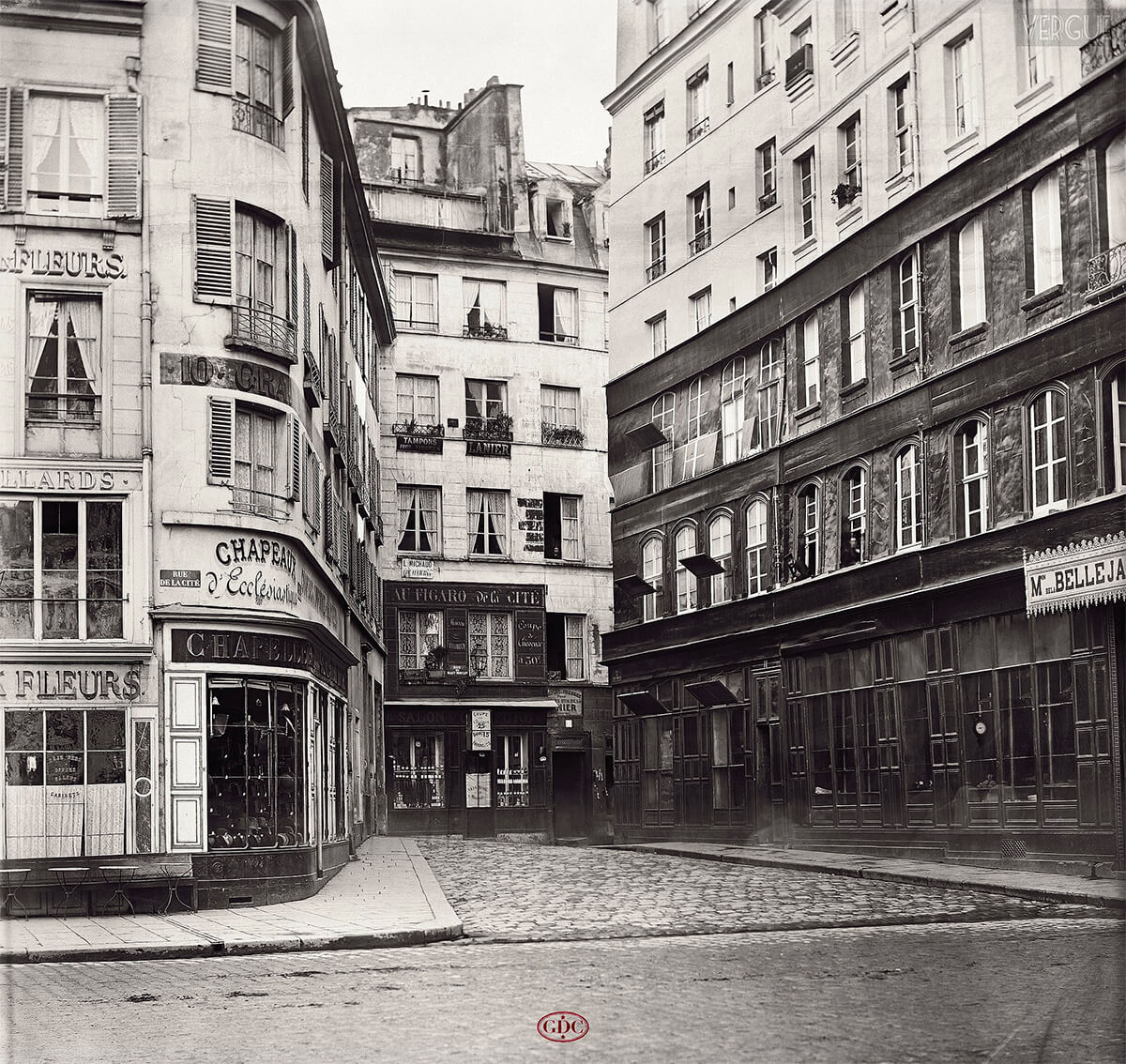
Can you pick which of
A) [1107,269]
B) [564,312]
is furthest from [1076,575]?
[564,312]

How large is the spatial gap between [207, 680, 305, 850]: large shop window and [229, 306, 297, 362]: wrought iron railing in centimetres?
436

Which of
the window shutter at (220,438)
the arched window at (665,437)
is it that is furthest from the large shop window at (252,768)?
the arched window at (665,437)

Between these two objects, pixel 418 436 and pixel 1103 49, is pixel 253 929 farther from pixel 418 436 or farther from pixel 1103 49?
pixel 418 436

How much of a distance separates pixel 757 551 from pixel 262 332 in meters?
12.4

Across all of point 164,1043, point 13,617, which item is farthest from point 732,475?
point 164,1043

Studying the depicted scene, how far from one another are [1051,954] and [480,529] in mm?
31128

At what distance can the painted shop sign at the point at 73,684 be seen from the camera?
1959cm

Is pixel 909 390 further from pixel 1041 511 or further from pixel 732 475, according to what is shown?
pixel 732 475

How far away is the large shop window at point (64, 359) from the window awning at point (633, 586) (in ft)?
57.0

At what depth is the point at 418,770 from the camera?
42.8 metres

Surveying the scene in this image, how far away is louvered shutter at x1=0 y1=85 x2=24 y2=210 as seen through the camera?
19.3 meters

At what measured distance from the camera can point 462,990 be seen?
11578 mm

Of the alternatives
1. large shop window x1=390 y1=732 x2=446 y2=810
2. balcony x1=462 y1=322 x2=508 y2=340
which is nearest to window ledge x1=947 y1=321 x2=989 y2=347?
balcony x1=462 y1=322 x2=508 y2=340

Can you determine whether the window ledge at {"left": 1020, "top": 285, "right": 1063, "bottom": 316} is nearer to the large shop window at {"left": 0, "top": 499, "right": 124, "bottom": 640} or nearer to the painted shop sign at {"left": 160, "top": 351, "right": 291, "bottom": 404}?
the painted shop sign at {"left": 160, "top": 351, "right": 291, "bottom": 404}
